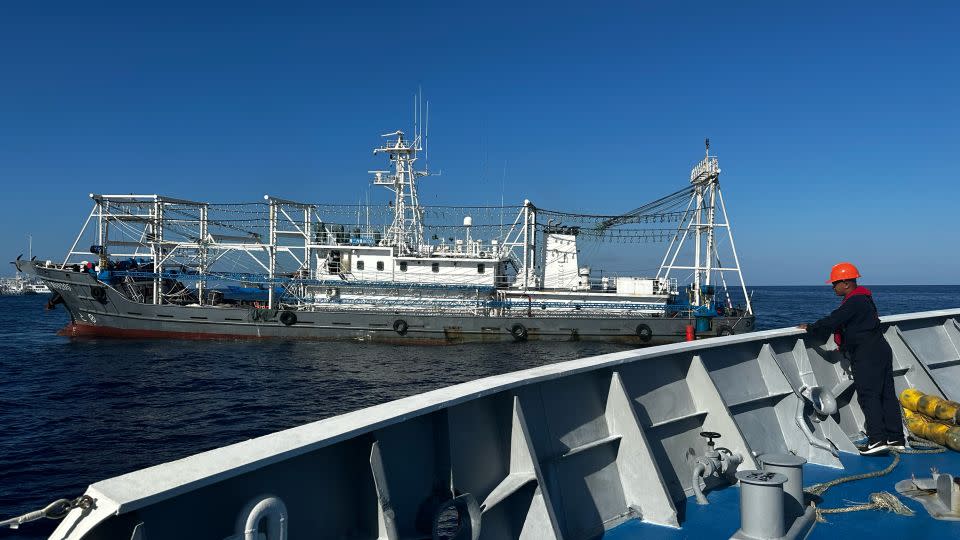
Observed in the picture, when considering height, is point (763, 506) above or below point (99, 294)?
below

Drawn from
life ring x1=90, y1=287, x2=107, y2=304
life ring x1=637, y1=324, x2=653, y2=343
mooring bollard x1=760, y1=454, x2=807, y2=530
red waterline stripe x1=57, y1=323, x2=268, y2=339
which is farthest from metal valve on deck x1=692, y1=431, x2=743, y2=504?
life ring x1=90, y1=287, x2=107, y2=304

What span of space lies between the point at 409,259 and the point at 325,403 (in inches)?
533

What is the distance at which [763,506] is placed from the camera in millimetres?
3254

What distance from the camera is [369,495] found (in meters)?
2.35

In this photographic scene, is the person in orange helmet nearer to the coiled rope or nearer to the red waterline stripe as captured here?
the coiled rope

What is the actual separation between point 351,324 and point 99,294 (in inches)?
483

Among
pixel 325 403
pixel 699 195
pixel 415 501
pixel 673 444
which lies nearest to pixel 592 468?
pixel 673 444

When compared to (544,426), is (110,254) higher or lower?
higher

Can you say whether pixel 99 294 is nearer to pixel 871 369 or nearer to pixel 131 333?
pixel 131 333

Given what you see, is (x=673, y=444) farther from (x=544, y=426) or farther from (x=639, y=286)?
(x=639, y=286)

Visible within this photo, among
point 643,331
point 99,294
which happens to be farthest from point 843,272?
point 99,294

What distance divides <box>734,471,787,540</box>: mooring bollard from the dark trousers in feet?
7.33

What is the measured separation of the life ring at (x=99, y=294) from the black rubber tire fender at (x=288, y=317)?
28.6 feet

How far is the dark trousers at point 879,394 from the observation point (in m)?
4.86
